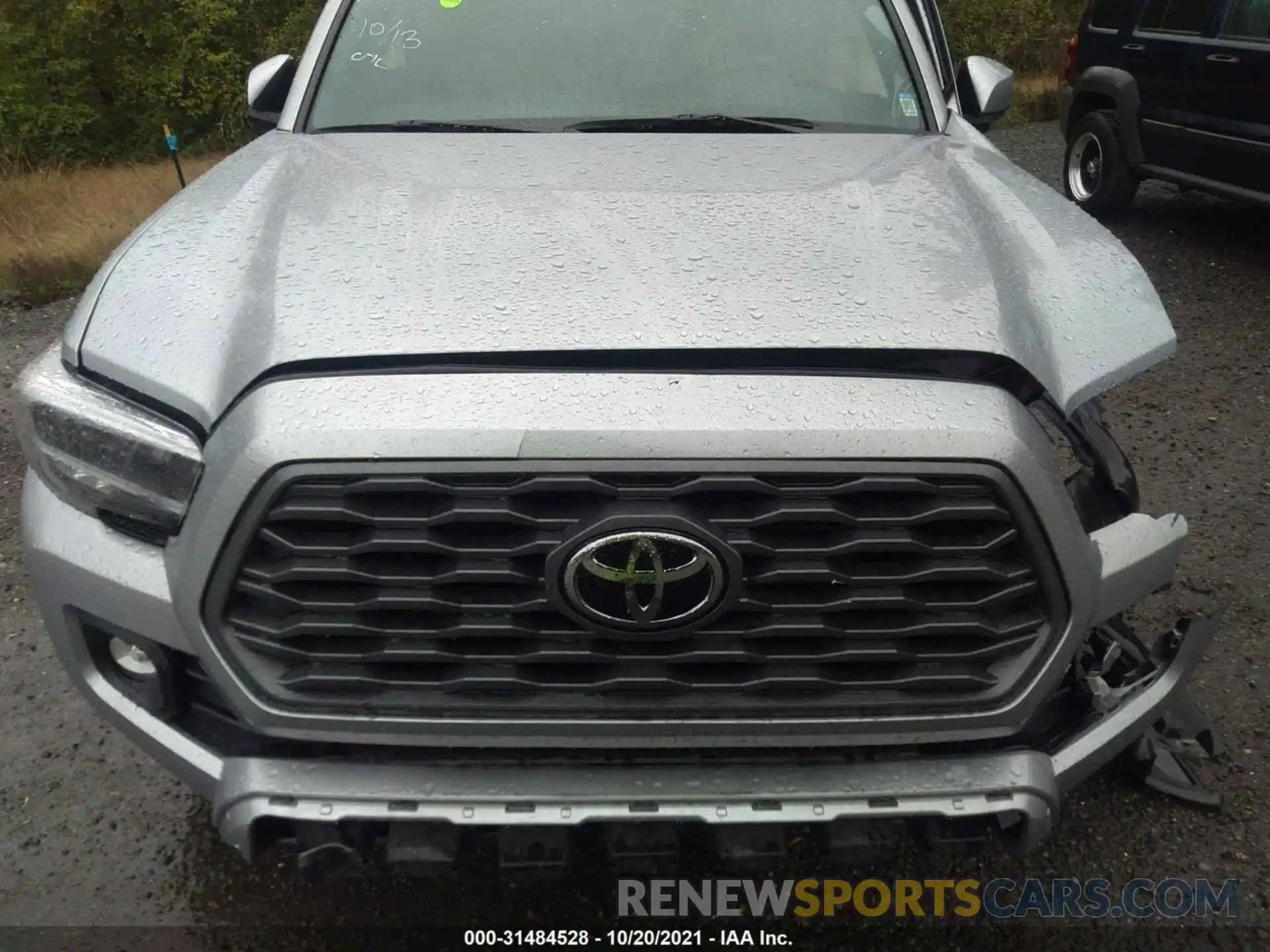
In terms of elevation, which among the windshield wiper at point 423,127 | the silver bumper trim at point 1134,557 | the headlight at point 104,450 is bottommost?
the silver bumper trim at point 1134,557

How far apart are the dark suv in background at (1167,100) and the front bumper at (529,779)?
17.9 feet

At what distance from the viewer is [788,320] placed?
1785 mm

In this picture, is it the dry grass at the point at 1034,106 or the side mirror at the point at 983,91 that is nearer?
the side mirror at the point at 983,91

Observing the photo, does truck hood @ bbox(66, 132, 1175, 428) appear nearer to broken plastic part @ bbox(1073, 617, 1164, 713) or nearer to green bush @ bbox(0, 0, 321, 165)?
broken plastic part @ bbox(1073, 617, 1164, 713)

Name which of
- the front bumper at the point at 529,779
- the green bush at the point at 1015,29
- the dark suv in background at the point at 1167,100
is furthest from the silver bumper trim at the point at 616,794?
the green bush at the point at 1015,29

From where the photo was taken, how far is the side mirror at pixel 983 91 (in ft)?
10.7

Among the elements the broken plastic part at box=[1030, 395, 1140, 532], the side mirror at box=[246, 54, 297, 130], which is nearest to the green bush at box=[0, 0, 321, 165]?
the side mirror at box=[246, 54, 297, 130]

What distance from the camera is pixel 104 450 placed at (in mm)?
1780

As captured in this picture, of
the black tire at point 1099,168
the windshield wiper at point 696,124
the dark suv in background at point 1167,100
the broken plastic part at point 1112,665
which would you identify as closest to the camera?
the broken plastic part at point 1112,665

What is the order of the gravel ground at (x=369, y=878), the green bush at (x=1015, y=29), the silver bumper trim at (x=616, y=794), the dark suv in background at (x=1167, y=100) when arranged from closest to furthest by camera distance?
the silver bumper trim at (x=616, y=794) → the gravel ground at (x=369, y=878) → the dark suv in background at (x=1167, y=100) → the green bush at (x=1015, y=29)

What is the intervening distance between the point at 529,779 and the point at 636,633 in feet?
1.06

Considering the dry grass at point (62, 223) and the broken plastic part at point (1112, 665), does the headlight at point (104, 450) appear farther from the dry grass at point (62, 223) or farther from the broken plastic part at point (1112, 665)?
the dry grass at point (62, 223)

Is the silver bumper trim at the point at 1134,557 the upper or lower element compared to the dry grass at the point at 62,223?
upper

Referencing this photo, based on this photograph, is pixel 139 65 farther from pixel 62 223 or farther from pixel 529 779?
pixel 529 779
